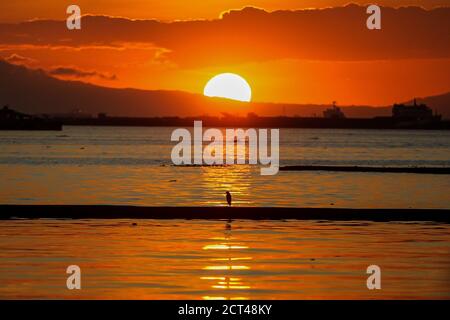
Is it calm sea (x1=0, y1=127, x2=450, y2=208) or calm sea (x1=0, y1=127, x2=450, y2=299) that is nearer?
calm sea (x1=0, y1=127, x2=450, y2=299)

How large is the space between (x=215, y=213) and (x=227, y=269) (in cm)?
1244

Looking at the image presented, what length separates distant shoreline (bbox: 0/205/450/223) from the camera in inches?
1411

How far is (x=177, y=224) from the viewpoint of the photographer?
34.5 metres

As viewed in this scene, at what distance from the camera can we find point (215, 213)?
36.7 meters

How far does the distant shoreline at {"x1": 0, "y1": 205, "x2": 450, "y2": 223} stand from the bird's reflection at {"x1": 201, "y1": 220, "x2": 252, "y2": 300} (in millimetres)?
5131

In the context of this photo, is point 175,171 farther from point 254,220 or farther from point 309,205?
point 254,220

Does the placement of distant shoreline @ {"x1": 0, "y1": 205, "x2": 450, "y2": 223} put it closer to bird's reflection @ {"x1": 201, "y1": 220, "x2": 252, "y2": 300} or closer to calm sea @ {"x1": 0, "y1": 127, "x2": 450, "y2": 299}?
calm sea @ {"x1": 0, "y1": 127, "x2": 450, "y2": 299}

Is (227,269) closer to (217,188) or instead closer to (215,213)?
(215,213)

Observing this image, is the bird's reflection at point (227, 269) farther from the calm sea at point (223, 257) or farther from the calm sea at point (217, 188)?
the calm sea at point (217, 188)

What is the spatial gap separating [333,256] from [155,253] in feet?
14.5

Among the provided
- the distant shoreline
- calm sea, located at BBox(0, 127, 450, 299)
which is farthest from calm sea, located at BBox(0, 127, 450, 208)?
the distant shoreline

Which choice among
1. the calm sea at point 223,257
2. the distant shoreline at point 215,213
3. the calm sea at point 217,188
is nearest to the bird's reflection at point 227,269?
the calm sea at point 223,257

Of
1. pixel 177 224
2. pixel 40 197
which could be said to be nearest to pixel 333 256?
pixel 177 224

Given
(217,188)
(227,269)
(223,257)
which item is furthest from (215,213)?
(217,188)
